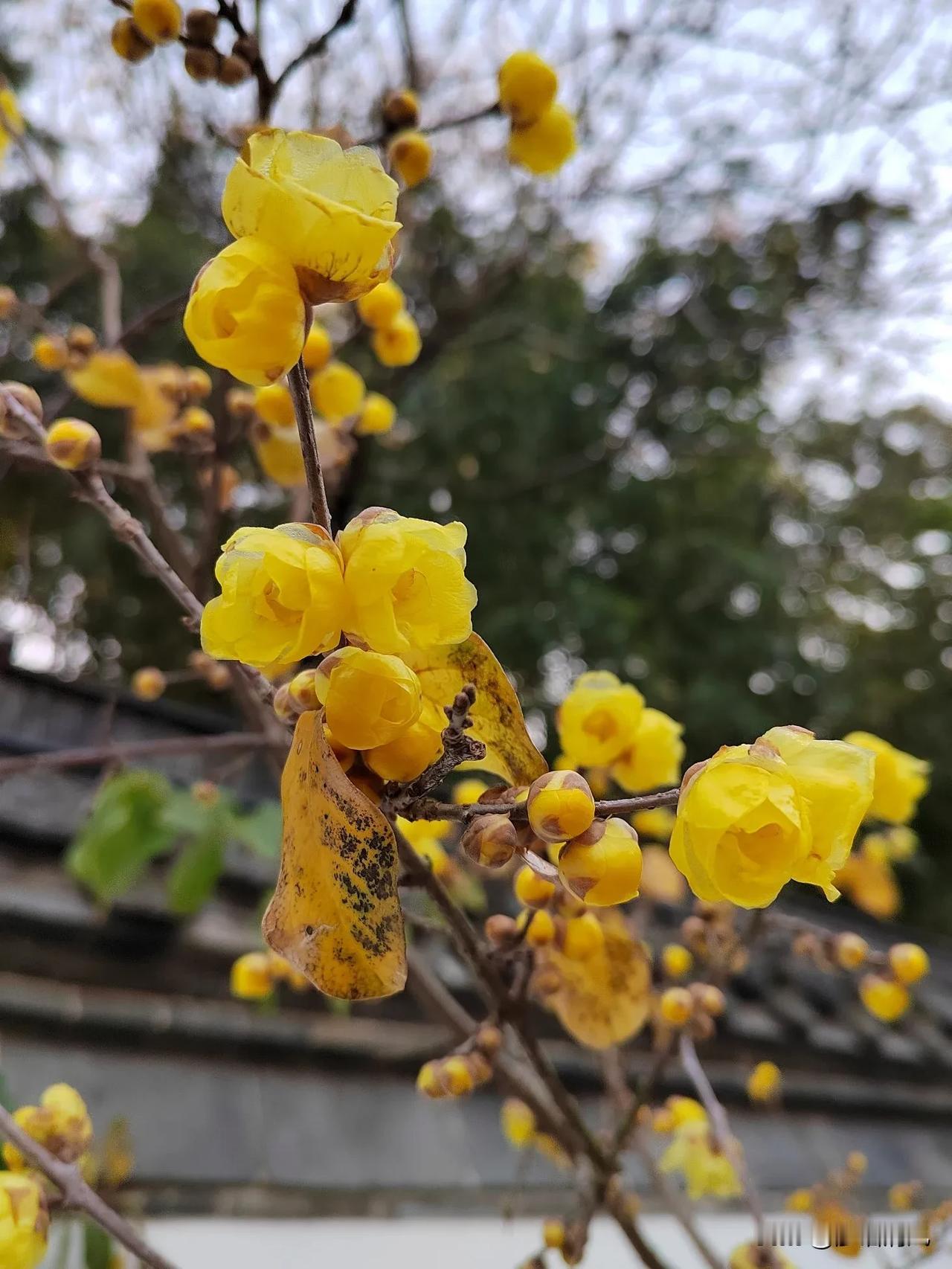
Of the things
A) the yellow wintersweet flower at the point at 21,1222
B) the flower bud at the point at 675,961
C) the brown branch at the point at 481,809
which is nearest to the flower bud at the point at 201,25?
the brown branch at the point at 481,809

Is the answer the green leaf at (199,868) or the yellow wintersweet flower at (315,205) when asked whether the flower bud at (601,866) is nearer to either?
the yellow wintersweet flower at (315,205)

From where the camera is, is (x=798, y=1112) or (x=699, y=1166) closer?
(x=699, y=1166)

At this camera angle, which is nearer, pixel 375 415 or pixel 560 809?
pixel 560 809

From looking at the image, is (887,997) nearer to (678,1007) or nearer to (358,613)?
(678,1007)

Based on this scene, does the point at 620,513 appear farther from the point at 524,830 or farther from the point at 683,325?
the point at 524,830

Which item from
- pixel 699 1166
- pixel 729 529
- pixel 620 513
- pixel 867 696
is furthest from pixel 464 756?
pixel 867 696

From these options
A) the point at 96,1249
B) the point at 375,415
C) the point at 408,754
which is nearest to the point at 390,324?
the point at 375,415
